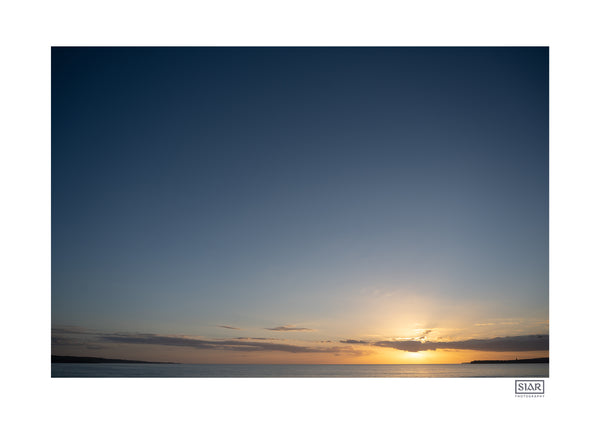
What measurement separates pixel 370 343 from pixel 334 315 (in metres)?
1.33

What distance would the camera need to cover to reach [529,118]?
360 inches

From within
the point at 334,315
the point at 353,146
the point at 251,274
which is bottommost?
the point at 334,315

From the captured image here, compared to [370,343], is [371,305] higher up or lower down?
higher up

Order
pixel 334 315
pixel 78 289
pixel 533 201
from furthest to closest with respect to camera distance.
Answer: pixel 334 315 < pixel 78 289 < pixel 533 201

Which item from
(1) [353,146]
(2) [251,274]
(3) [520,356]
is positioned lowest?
(3) [520,356]

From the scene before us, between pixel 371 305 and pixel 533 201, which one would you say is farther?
pixel 371 305

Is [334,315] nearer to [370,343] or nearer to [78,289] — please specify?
[370,343]

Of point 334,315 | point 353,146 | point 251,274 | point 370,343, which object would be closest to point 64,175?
point 251,274
